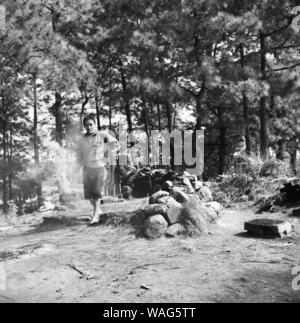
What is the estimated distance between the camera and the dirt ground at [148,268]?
11.6 feet

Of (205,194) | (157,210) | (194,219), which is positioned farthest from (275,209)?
(157,210)

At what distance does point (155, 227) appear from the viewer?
598 centimetres

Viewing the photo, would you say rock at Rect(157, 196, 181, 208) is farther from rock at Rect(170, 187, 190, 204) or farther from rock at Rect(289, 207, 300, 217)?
rock at Rect(289, 207, 300, 217)

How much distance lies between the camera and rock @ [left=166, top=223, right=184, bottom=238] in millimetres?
5848

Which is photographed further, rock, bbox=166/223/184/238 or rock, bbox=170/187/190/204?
rock, bbox=170/187/190/204

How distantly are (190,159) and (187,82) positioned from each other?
16.4 ft

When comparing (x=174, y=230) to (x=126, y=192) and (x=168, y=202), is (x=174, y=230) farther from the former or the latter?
(x=126, y=192)

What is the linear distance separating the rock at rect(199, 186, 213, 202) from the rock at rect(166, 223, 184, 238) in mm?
3106

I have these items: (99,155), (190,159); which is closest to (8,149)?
(190,159)

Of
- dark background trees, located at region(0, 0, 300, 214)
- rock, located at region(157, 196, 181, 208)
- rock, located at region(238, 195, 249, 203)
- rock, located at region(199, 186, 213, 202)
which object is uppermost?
dark background trees, located at region(0, 0, 300, 214)

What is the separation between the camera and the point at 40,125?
80.7 feet

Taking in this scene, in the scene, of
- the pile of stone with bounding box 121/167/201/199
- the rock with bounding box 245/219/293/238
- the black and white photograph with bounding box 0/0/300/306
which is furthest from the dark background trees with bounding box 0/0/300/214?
the rock with bounding box 245/219/293/238
